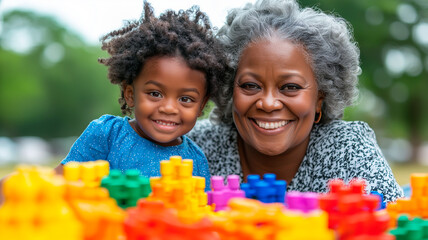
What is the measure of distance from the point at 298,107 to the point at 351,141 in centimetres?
38

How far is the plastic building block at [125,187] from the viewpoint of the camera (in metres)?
1.35

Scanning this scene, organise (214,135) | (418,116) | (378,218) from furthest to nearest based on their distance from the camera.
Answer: (418,116), (214,135), (378,218)

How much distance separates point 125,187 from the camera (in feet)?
4.43

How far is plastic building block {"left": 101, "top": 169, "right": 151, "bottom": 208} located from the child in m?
0.87

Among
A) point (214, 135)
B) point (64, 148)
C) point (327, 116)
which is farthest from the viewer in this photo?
point (64, 148)

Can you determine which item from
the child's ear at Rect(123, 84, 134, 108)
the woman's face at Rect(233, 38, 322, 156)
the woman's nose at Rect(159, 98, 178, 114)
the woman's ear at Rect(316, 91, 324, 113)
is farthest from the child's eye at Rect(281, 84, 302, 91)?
the child's ear at Rect(123, 84, 134, 108)

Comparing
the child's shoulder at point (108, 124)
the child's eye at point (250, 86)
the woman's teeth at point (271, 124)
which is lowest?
the child's shoulder at point (108, 124)

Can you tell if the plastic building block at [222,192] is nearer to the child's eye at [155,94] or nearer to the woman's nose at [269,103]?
the child's eye at [155,94]

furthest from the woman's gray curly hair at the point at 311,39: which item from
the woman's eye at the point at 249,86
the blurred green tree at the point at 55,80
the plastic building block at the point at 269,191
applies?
the blurred green tree at the point at 55,80

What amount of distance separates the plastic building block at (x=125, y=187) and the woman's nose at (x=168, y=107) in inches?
33.3

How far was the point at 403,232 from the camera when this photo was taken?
1304mm

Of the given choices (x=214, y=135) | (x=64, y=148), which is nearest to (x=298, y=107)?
(x=214, y=135)

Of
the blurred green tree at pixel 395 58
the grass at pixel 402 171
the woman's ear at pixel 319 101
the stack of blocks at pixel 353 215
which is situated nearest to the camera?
the stack of blocks at pixel 353 215

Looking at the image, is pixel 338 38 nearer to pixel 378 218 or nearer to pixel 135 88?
pixel 135 88
